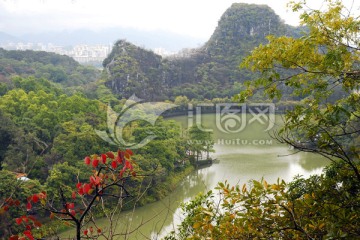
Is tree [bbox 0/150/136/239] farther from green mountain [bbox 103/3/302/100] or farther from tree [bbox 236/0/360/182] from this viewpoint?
green mountain [bbox 103/3/302/100]

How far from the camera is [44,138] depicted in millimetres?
9531

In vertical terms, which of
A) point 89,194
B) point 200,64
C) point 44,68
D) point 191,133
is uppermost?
point 200,64

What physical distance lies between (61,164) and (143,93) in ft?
46.1

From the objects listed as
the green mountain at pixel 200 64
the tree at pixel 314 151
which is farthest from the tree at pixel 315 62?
the green mountain at pixel 200 64

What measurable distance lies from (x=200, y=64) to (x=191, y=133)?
16304 mm

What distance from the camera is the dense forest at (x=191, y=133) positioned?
5.02ft

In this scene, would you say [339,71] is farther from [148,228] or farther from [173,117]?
[173,117]

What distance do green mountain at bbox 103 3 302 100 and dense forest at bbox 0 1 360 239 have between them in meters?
0.08

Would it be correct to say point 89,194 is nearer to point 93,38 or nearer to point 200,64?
point 200,64

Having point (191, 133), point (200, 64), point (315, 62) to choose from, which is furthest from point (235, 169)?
point (200, 64)

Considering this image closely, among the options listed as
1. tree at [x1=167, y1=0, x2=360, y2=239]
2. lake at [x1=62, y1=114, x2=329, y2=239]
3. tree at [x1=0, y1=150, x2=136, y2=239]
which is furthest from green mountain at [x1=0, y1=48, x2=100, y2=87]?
tree at [x1=167, y1=0, x2=360, y2=239]

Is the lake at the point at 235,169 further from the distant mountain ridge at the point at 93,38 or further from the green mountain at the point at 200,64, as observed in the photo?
the distant mountain ridge at the point at 93,38

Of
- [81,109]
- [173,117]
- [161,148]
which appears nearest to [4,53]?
[173,117]

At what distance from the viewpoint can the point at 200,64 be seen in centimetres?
2684
